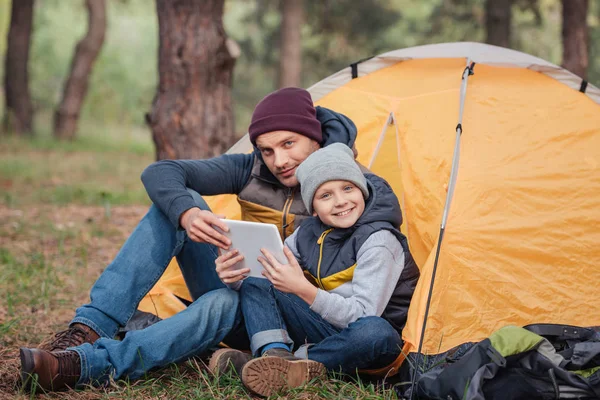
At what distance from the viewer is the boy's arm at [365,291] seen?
8.10 ft

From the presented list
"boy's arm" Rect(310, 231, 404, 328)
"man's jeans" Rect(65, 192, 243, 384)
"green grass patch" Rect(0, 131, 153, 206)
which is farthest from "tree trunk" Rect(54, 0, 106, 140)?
"boy's arm" Rect(310, 231, 404, 328)

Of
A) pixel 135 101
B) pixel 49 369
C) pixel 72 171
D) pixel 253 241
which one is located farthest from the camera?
pixel 135 101

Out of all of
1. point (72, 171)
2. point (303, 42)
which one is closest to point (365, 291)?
point (72, 171)

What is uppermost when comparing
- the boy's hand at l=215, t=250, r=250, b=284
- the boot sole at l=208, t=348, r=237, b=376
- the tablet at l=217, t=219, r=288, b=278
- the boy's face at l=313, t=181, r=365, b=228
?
the boy's face at l=313, t=181, r=365, b=228

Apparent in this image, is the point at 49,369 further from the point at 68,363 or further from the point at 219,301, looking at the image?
the point at 219,301

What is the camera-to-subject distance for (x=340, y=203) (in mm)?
2590

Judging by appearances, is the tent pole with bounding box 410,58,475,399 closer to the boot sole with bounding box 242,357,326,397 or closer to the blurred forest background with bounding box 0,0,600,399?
the blurred forest background with bounding box 0,0,600,399

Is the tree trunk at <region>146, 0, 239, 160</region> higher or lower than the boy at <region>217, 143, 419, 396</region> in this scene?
higher

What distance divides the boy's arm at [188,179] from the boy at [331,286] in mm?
339

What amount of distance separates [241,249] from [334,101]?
141cm

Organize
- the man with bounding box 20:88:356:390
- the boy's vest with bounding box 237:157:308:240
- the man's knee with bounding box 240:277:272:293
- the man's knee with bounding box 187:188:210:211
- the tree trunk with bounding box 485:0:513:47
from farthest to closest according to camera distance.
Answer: the tree trunk with bounding box 485:0:513:47 → the boy's vest with bounding box 237:157:308:240 → the man's knee with bounding box 187:188:210:211 → the man's knee with bounding box 240:277:272:293 → the man with bounding box 20:88:356:390

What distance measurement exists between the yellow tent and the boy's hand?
0.66 meters

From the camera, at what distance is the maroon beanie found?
9.59 ft

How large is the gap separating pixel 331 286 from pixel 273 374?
40 cm
